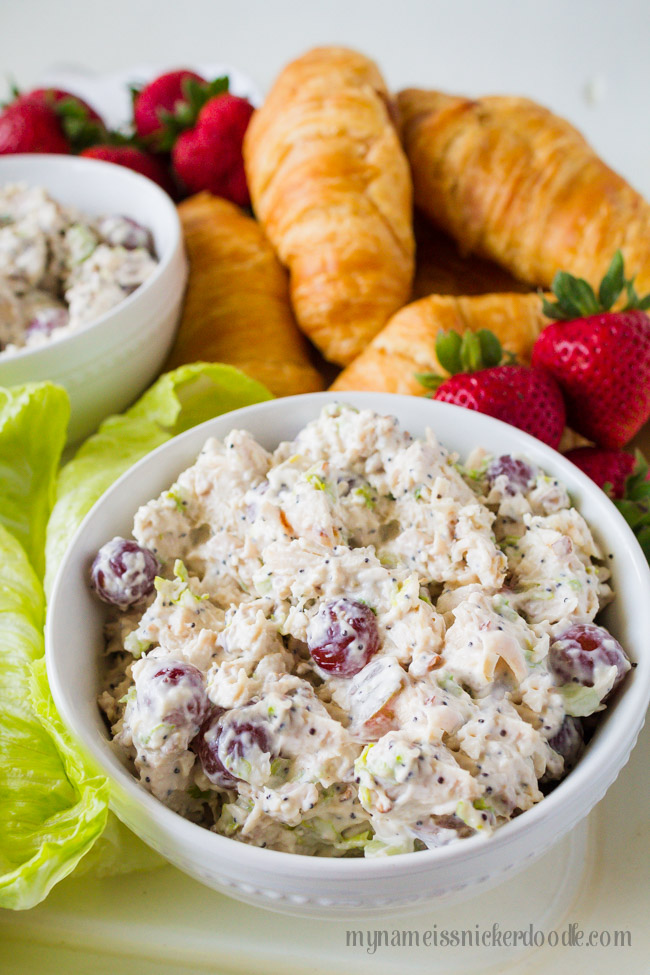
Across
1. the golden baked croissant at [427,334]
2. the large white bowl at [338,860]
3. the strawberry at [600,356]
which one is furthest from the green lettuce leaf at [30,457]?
the strawberry at [600,356]

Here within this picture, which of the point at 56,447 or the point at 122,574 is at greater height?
the point at 122,574

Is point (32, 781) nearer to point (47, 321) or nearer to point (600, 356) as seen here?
point (47, 321)

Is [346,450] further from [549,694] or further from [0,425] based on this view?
[0,425]

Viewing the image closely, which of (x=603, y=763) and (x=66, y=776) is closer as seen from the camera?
(x=603, y=763)

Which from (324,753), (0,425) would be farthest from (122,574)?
(0,425)

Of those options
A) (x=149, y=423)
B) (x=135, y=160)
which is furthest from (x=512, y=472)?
(x=135, y=160)

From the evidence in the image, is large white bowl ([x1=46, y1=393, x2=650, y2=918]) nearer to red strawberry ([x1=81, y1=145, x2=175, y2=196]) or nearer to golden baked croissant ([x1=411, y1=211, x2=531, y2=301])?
golden baked croissant ([x1=411, y1=211, x2=531, y2=301])
